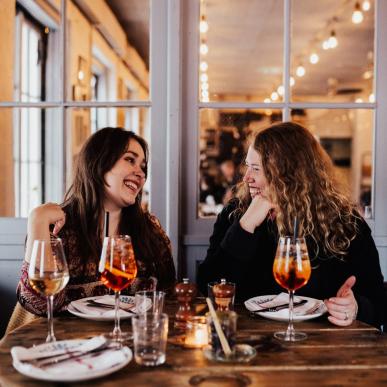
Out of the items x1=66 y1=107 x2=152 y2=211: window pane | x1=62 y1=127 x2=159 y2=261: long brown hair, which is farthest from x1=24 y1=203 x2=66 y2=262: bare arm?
x1=66 y1=107 x2=152 y2=211: window pane

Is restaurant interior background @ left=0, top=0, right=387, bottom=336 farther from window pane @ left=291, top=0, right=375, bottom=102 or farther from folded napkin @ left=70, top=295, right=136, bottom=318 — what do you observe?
window pane @ left=291, top=0, right=375, bottom=102

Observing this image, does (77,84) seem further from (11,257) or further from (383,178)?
(383,178)

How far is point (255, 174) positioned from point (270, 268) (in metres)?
0.33

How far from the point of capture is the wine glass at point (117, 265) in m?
1.23

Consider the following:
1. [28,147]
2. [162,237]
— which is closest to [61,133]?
[162,237]

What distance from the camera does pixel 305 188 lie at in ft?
6.15

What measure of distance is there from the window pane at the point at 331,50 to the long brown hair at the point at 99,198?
5.80 feet

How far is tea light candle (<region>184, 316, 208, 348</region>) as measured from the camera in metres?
1.17

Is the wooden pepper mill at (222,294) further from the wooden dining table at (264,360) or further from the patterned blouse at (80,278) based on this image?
the patterned blouse at (80,278)

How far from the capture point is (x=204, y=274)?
6.12ft

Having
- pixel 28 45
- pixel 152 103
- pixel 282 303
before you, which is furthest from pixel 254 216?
pixel 28 45

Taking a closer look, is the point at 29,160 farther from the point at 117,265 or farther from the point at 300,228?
the point at 117,265

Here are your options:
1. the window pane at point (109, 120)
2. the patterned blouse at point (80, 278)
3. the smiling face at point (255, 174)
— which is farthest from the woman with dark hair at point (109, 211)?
the window pane at point (109, 120)

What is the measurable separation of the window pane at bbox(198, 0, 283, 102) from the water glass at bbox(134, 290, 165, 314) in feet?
3.96
